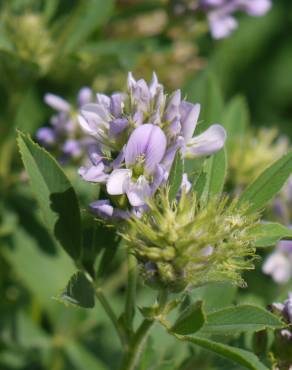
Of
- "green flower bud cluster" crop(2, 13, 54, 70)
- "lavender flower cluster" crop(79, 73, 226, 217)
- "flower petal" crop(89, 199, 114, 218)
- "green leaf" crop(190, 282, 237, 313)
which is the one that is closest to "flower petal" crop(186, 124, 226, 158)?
"lavender flower cluster" crop(79, 73, 226, 217)

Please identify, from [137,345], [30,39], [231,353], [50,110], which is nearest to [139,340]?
[137,345]

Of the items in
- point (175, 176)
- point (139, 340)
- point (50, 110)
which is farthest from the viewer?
point (50, 110)

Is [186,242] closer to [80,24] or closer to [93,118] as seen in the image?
[93,118]

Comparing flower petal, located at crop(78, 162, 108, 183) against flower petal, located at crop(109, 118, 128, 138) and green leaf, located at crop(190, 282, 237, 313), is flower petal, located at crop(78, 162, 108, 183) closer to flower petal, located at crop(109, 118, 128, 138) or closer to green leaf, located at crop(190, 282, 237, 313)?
flower petal, located at crop(109, 118, 128, 138)

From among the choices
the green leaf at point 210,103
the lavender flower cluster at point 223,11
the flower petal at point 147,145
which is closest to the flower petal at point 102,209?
the flower petal at point 147,145

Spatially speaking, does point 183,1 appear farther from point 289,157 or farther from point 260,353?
point 260,353
